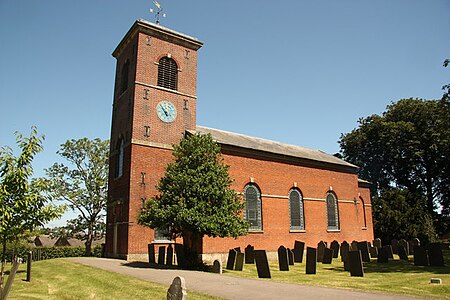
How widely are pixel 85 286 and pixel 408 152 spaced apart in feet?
137

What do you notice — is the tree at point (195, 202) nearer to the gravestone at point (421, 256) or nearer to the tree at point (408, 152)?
the gravestone at point (421, 256)

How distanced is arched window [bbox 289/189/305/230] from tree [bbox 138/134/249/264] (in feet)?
33.0

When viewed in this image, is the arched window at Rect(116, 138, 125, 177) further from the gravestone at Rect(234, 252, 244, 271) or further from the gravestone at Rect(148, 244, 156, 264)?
the gravestone at Rect(234, 252, 244, 271)

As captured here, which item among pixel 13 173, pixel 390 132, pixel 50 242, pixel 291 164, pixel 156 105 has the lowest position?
pixel 50 242

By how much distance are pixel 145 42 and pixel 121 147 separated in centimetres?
756

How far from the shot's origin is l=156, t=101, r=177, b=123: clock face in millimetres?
23984

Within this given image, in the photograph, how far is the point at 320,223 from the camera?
2903cm

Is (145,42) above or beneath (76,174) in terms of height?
above

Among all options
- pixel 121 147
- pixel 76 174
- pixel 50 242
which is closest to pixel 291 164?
pixel 121 147

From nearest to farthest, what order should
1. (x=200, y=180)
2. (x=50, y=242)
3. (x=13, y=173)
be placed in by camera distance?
(x=13, y=173)
(x=200, y=180)
(x=50, y=242)

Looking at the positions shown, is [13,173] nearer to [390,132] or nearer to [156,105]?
[156,105]

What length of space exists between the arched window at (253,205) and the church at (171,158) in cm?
7

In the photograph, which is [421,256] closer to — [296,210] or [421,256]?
[421,256]

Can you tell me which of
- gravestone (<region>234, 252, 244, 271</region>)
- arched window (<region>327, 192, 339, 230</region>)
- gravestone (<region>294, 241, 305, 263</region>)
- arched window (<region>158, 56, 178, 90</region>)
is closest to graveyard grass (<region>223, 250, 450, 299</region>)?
gravestone (<region>234, 252, 244, 271</region>)
